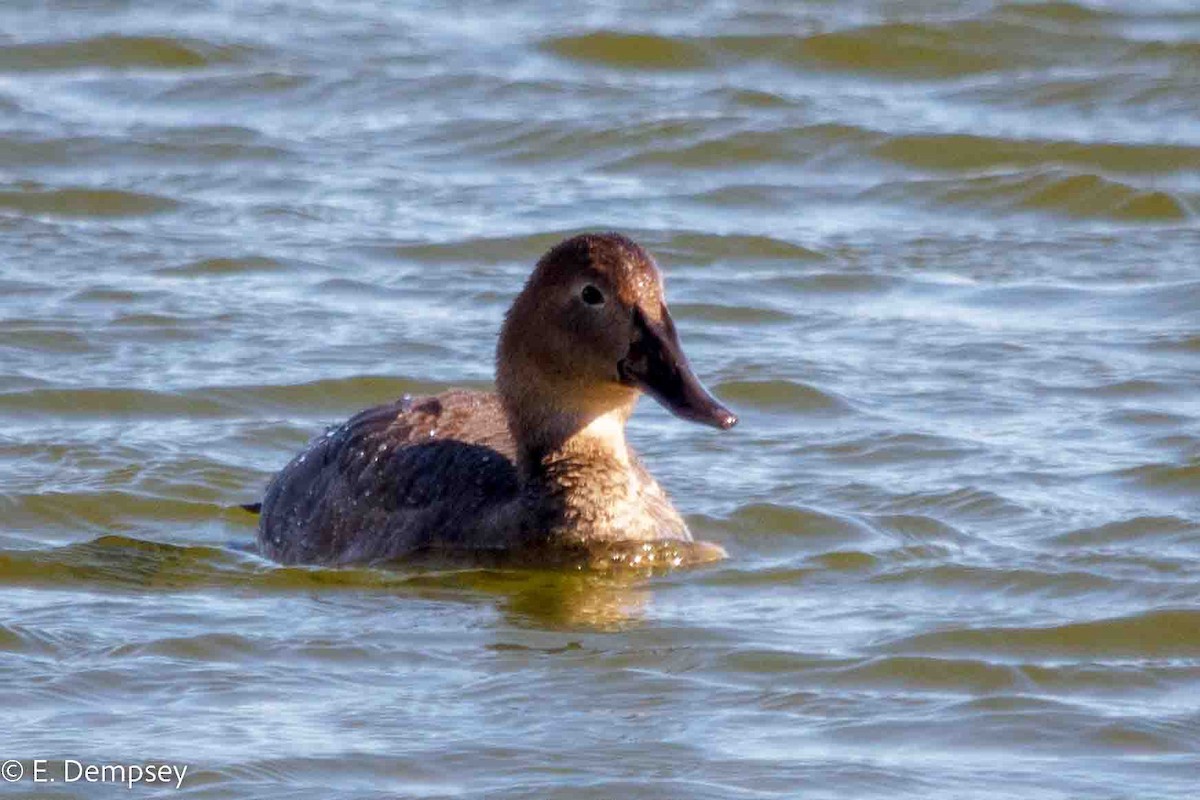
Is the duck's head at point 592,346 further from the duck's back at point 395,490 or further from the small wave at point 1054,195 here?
the small wave at point 1054,195

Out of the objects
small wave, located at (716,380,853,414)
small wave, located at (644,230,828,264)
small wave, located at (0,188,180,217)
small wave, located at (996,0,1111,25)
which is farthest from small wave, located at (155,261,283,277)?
small wave, located at (996,0,1111,25)

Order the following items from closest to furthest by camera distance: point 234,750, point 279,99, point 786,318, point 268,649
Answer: point 234,750
point 268,649
point 786,318
point 279,99

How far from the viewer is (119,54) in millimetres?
19469

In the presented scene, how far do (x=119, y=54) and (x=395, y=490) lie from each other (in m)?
9.41

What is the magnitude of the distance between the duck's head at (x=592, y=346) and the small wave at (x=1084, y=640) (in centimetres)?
120

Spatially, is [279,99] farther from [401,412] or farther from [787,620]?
[787,620]

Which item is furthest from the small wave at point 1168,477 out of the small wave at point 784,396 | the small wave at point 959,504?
the small wave at point 784,396

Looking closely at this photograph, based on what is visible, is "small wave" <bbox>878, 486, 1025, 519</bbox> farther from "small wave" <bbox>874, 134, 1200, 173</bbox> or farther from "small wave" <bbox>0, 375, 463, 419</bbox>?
"small wave" <bbox>874, 134, 1200, 173</bbox>

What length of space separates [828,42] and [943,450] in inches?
297

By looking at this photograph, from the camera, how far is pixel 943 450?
474 inches

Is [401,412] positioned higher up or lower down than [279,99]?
lower down

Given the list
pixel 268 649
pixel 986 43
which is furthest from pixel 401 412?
pixel 986 43

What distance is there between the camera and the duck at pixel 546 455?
10.4 meters

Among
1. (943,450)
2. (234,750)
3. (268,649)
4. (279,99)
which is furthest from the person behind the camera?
(279,99)
